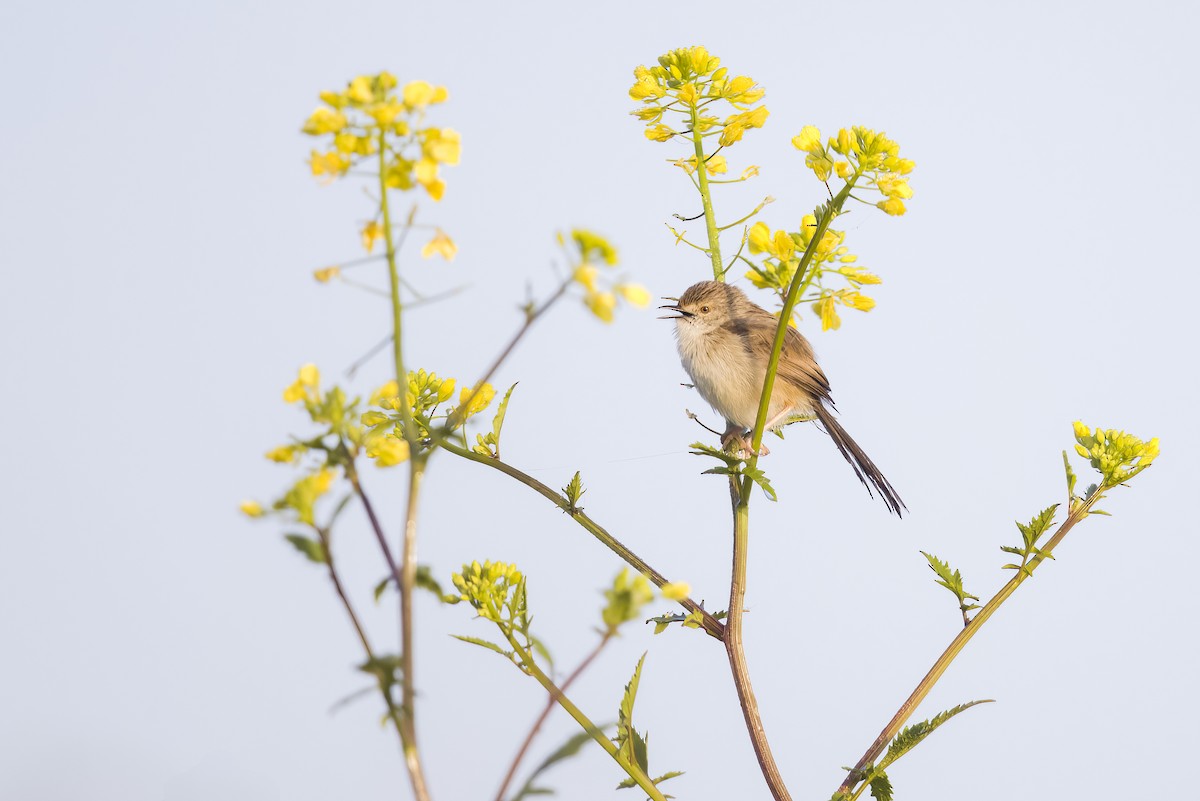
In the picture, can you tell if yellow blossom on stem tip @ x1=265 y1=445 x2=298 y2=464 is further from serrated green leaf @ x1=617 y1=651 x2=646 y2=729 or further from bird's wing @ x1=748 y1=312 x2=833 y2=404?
bird's wing @ x1=748 y1=312 x2=833 y2=404

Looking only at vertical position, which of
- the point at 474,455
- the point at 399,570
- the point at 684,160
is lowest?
the point at 399,570

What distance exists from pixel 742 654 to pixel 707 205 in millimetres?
1096

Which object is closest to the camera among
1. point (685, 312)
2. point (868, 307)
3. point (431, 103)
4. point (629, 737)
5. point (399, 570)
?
point (399, 570)

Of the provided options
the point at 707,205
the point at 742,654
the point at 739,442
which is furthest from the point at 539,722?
the point at 739,442

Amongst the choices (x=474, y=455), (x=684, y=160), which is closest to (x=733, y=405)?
(x=684, y=160)

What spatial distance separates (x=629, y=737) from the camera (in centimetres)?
231

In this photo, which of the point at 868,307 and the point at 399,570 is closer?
the point at 399,570

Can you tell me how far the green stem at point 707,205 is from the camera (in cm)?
284

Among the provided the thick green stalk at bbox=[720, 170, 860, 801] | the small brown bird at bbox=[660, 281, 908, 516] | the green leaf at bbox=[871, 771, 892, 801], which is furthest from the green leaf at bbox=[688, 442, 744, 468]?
the small brown bird at bbox=[660, 281, 908, 516]

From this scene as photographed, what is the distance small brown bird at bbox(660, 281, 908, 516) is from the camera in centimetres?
441

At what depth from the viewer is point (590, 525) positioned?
8.55 ft

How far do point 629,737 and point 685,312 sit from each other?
2814 millimetres

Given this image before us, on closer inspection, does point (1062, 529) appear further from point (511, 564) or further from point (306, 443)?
point (306, 443)

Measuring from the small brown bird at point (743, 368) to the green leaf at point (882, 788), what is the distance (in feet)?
5.76
